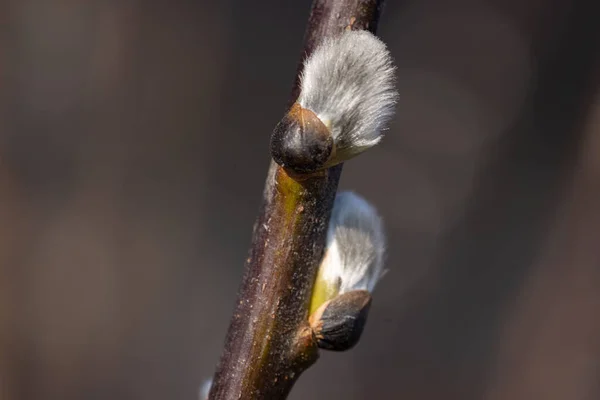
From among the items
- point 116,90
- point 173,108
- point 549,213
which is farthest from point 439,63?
point 116,90

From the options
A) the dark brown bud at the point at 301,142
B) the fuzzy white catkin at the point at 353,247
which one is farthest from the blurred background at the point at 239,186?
the dark brown bud at the point at 301,142

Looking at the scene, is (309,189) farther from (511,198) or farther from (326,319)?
(511,198)

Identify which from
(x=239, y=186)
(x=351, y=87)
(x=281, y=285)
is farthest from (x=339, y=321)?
(x=239, y=186)

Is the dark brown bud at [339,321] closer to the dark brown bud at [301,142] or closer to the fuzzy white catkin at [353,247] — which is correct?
the fuzzy white catkin at [353,247]

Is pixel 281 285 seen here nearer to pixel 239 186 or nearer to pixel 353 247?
pixel 353 247

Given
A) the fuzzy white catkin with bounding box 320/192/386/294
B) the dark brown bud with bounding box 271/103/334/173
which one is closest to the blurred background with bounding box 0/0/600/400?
the fuzzy white catkin with bounding box 320/192/386/294

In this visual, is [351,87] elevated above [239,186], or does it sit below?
above
